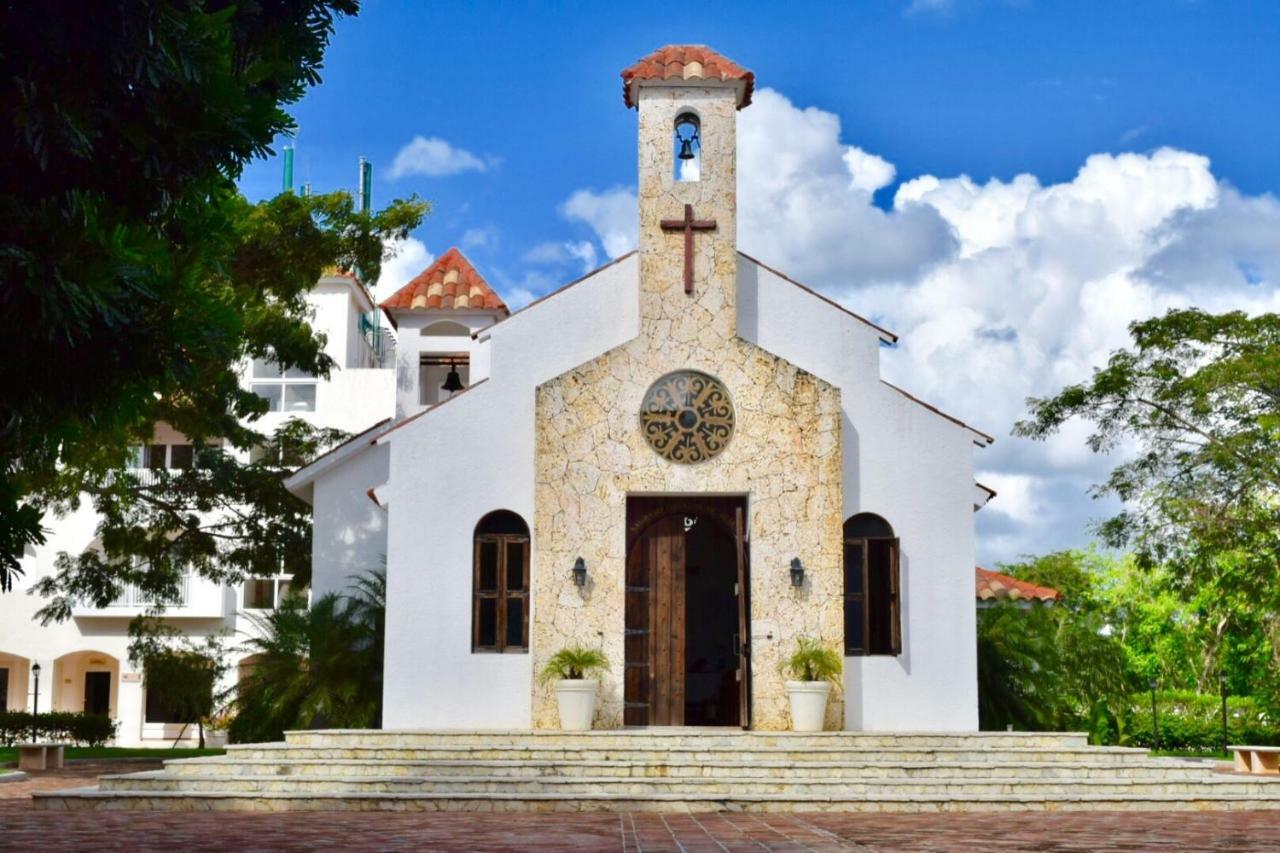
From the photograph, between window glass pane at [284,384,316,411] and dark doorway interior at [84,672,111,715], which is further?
dark doorway interior at [84,672,111,715]

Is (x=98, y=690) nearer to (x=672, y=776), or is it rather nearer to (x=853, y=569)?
(x=853, y=569)

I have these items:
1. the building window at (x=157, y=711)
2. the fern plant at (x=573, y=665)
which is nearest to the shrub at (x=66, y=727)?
the building window at (x=157, y=711)

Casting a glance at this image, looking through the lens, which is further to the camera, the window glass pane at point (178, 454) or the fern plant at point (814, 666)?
the window glass pane at point (178, 454)

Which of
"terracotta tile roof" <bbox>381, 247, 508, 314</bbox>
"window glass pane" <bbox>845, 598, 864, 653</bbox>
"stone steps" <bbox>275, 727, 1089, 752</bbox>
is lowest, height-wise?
"stone steps" <bbox>275, 727, 1089, 752</bbox>

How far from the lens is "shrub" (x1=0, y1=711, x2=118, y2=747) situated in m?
37.2

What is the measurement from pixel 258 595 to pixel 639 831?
35718mm

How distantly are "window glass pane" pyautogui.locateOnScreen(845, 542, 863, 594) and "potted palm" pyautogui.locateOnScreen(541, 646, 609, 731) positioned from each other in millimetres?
3357

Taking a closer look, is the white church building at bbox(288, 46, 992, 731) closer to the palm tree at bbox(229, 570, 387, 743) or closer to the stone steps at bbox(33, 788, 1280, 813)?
the palm tree at bbox(229, 570, 387, 743)

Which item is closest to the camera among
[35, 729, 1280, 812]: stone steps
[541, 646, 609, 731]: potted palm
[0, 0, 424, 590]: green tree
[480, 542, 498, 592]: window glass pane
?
[0, 0, 424, 590]: green tree

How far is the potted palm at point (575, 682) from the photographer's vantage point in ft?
57.5

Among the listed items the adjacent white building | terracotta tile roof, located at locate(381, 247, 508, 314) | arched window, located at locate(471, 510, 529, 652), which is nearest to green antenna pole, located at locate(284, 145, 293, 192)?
the adjacent white building

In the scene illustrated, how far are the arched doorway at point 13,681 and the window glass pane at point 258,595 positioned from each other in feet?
22.7

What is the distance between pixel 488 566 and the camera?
18734 millimetres

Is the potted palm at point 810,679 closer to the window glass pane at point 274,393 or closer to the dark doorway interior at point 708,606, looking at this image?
the dark doorway interior at point 708,606
